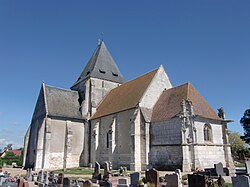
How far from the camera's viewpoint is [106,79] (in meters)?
32.4

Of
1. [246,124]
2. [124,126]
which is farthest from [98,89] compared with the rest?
[246,124]

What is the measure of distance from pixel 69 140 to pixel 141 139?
1025 cm

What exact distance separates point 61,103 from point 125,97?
914 centimetres

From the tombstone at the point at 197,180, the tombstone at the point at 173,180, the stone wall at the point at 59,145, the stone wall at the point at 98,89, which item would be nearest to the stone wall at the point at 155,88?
the stone wall at the point at 98,89

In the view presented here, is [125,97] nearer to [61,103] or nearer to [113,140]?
[113,140]

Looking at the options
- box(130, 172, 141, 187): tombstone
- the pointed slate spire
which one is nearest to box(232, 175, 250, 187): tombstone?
box(130, 172, 141, 187): tombstone

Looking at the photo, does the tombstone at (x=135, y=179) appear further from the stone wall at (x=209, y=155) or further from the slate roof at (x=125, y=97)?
the slate roof at (x=125, y=97)

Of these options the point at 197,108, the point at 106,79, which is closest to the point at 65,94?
the point at 106,79

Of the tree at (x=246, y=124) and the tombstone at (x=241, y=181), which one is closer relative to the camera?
the tombstone at (x=241, y=181)

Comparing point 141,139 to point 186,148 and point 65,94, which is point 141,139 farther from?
point 65,94

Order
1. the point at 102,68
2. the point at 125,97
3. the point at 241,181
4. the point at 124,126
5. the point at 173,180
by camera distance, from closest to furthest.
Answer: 1. the point at 241,181
2. the point at 173,180
3. the point at 124,126
4. the point at 125,97
5. the point at 102,68

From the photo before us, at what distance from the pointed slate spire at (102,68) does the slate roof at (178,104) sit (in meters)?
12.4

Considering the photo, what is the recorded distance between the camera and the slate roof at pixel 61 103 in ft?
89.0

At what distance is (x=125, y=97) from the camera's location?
1000 inches
